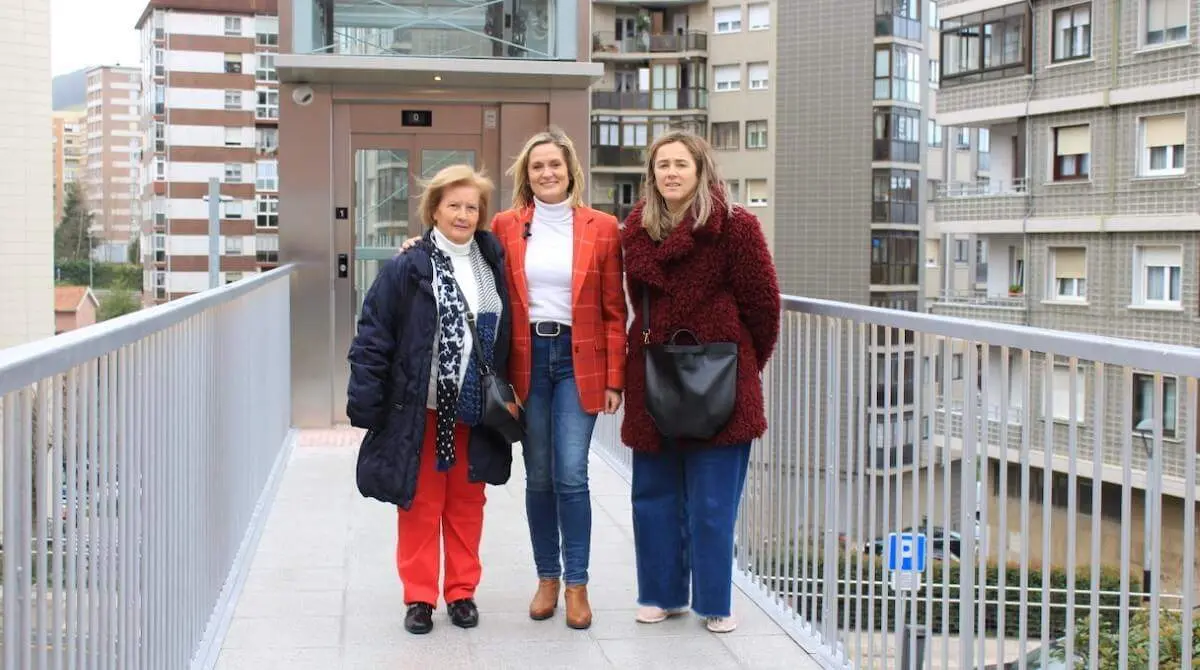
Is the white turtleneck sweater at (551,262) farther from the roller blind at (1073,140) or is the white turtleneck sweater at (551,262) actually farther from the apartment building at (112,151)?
the apartment building at (112,151)

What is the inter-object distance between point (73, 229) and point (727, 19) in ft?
127

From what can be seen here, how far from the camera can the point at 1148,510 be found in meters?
2.53

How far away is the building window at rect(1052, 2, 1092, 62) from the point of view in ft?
146

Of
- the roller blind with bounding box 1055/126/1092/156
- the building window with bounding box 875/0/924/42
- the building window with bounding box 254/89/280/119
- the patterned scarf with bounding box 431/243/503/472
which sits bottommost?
the patterned scarf with bounding box 431/243/503/472

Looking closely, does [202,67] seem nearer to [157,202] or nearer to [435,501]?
[157,202]

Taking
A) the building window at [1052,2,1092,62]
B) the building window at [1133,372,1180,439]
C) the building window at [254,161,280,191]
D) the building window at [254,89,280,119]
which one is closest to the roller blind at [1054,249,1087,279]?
the building window at [1052,2,1092,62]

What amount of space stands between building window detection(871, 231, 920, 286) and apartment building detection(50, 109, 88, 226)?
127ft

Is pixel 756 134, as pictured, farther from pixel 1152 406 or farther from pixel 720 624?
pixel 1152 406

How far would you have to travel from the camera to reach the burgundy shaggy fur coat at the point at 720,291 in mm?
4410

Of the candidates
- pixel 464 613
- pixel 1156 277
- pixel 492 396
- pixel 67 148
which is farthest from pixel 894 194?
pixel 492 396

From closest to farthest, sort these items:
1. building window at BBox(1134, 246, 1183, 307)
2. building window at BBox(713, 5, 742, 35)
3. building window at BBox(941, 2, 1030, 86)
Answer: building window at BBox(1134, 246, 1183, 307) → building window at BBox(941, 2, 1030, 86) → building window at BBox(713, 5, 742, 35)

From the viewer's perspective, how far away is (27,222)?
5962 centimetres

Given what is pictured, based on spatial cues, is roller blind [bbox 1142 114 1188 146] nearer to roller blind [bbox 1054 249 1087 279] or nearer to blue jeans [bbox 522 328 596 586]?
roller blind [bbox 1054 249 1087 279]

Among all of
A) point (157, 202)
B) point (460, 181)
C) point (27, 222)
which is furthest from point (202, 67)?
point (460, 181)
